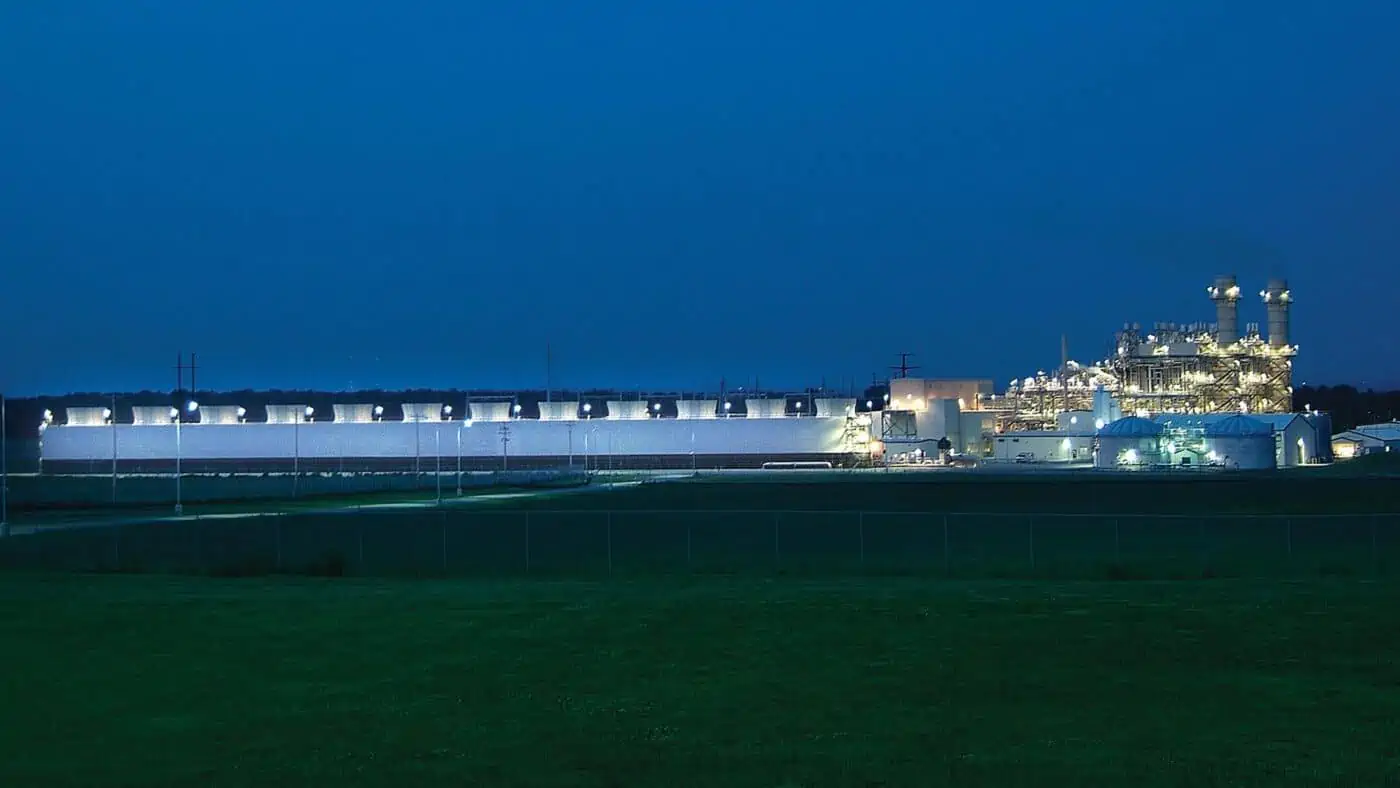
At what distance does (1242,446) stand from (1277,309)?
27.5 meters

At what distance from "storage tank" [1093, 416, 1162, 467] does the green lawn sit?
71.4 meters

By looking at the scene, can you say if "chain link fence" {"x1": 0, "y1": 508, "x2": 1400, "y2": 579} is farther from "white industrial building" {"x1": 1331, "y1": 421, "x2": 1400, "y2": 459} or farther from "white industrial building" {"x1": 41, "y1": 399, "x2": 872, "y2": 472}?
"white industrial building" {"x1": 1331, "y1": 421, "x2": 1400, "y2": 459}

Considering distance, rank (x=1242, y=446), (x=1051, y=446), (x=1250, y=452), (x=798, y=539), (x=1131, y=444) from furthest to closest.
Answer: (x=1051, y=446) < (x=1131, y=444) < (x=1242, y=446) < (x=1250, y=452) < (x=798, y=539)

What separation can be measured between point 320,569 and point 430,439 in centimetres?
9701

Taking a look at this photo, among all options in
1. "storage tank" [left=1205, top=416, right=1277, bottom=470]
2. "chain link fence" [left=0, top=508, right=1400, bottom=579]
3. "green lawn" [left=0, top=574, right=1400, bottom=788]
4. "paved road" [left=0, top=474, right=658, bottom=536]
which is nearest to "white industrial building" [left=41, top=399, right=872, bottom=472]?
"paved road" [left=0, top=474, right=658, bottom=536]

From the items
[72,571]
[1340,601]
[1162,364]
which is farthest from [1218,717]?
[1162,364]

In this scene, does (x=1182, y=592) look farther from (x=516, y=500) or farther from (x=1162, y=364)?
(x=1162, y=364)

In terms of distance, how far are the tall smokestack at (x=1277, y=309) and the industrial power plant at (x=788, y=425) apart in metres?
0.16

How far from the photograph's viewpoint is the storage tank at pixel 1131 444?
91.6 metres

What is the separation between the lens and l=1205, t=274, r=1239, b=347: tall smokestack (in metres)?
108

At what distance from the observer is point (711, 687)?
14.8 meters

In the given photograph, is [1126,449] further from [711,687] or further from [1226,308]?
[711,687]

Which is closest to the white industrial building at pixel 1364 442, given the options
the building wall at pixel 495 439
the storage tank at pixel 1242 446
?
the storage tank at pixel 1242 446

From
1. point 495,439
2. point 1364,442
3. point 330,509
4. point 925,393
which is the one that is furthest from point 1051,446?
point 330,509
